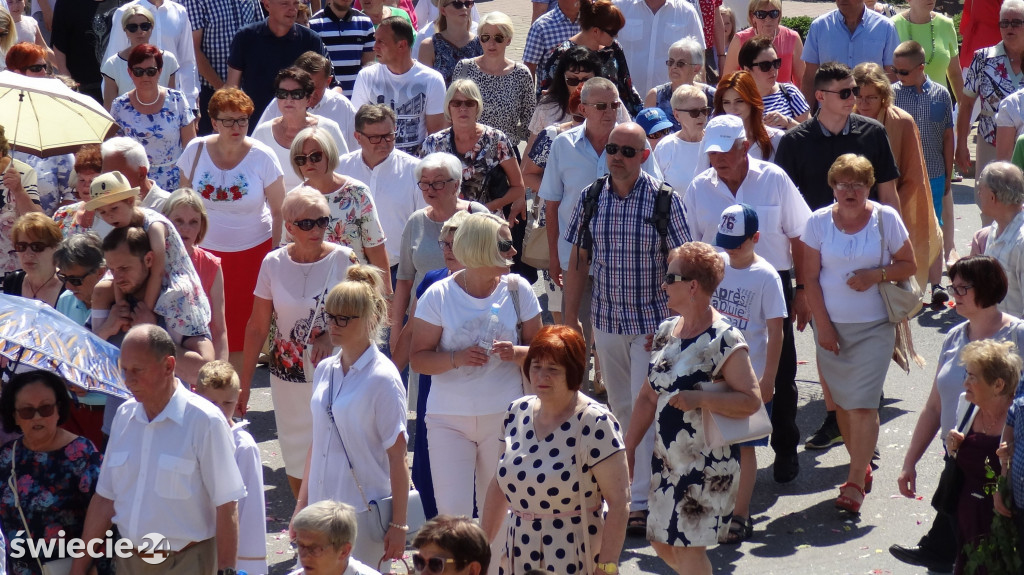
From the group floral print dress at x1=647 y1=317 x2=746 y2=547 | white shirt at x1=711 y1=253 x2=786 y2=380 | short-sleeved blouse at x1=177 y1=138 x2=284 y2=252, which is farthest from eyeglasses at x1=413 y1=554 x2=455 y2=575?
short-sleeved blouse at x1=177 y1=138 x2=284 y2=252

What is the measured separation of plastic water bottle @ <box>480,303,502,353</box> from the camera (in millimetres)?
6531

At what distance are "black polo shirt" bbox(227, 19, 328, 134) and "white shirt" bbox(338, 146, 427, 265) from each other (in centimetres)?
242

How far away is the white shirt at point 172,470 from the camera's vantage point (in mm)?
5566

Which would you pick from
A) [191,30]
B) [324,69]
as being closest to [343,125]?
[324,69]

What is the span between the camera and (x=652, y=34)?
37.7 ft

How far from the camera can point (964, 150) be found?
12.0m

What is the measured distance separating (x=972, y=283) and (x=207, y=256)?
3957mm

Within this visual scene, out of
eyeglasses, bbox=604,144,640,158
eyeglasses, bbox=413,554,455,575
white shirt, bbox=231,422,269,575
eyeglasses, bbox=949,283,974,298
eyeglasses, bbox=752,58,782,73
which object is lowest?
white shirt, bbox=231,422,269,575

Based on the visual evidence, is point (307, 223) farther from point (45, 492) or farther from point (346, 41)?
point (346, 41)

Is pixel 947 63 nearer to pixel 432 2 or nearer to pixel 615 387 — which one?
pixel 432 2

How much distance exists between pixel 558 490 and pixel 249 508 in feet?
4.49

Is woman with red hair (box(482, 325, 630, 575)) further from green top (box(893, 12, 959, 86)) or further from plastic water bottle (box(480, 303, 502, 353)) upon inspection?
green top (box(893, 12, 959, 86))

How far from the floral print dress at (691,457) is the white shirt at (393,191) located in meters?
2.99

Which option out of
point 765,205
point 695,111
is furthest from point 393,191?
point 765,205
